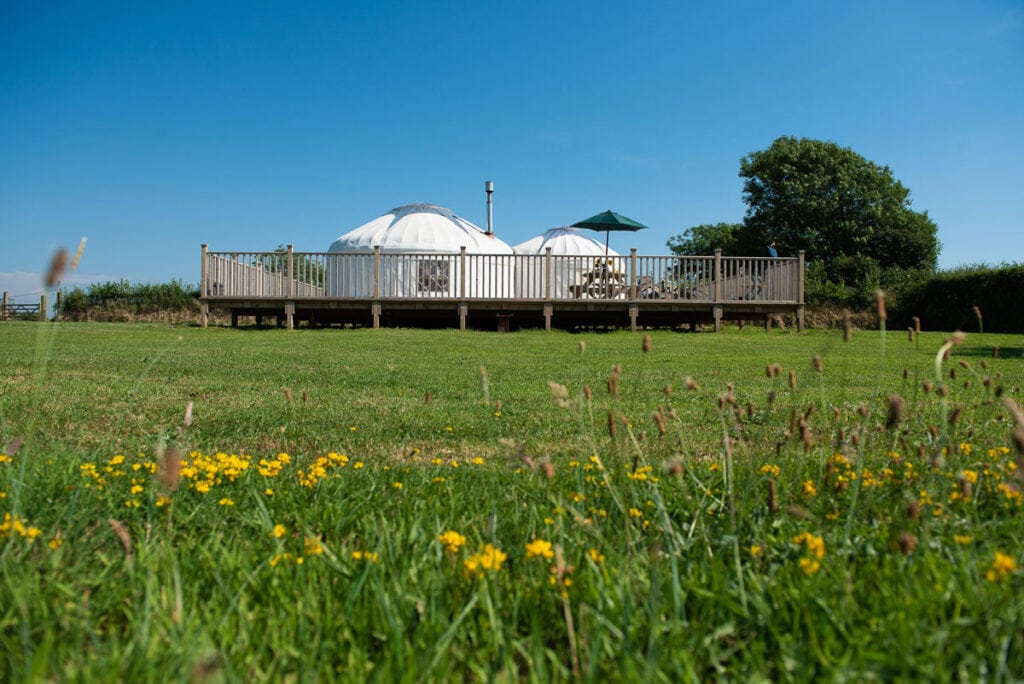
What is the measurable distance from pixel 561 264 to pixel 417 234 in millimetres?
5684

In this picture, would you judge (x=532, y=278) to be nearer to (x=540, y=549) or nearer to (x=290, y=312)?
(x=290, y=312)

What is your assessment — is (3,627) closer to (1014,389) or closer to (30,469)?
(30,469)

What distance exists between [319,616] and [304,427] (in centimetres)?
244

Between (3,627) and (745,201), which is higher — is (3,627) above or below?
below

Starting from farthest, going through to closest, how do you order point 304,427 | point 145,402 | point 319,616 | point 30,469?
point 145,402 < point 304,427 < point 30,469 < point 319,616

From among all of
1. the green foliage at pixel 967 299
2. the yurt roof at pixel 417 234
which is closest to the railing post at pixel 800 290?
the green foliage at pixel 967 299

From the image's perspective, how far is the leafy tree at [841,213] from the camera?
40.4m

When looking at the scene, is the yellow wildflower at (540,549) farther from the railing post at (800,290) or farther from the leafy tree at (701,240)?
the leafy tree at (701,240)

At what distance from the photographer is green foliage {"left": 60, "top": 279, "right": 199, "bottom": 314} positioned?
1131 inches

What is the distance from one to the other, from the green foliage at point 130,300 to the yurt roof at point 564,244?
1357 cm

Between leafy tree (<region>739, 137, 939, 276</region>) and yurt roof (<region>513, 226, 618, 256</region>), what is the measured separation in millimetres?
18314

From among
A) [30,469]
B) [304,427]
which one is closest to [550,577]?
[30,469]

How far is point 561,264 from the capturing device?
19766 mm

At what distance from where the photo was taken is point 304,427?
380cm
